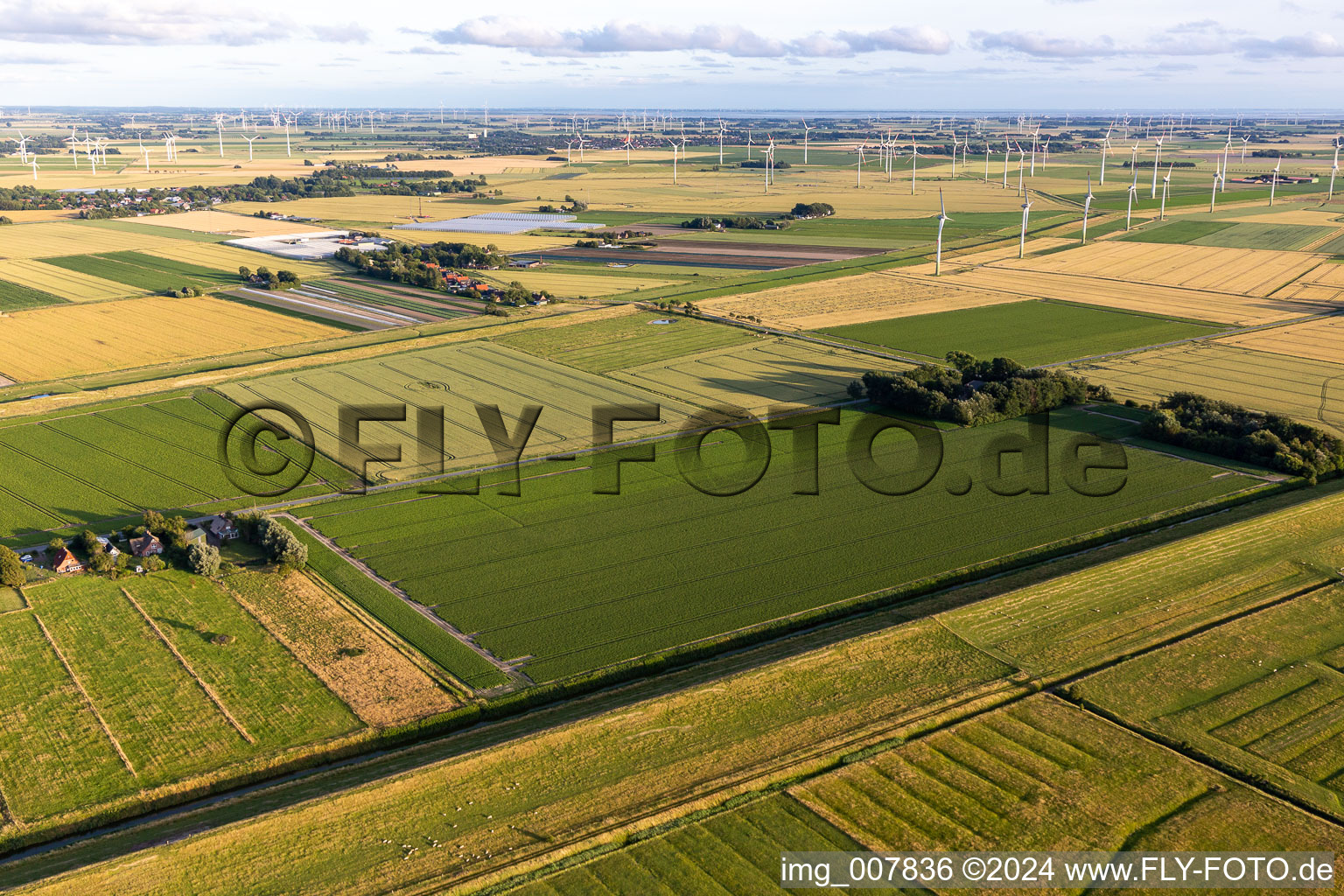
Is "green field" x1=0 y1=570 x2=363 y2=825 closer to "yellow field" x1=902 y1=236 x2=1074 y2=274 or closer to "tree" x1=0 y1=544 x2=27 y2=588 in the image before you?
"tree" x1=0 y1=544 x2=27 y2=588

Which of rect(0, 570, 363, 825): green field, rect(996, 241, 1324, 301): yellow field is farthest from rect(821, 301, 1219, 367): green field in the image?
rect(0, 570, 363, 825): green field

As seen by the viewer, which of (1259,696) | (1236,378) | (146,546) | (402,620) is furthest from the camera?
(1236,378)

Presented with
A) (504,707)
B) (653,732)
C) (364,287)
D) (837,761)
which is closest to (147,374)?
(364,287)

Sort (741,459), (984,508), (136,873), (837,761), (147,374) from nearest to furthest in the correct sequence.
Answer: (136,873) → (837,761) → (984,508) → (741,459) → (147,374)

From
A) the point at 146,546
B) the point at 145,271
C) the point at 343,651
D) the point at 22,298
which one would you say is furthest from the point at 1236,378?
the point at 145,271

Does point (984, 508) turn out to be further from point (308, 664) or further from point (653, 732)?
point (308, 664)

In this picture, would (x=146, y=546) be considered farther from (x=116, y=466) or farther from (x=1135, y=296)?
(x=1135, y=296)
